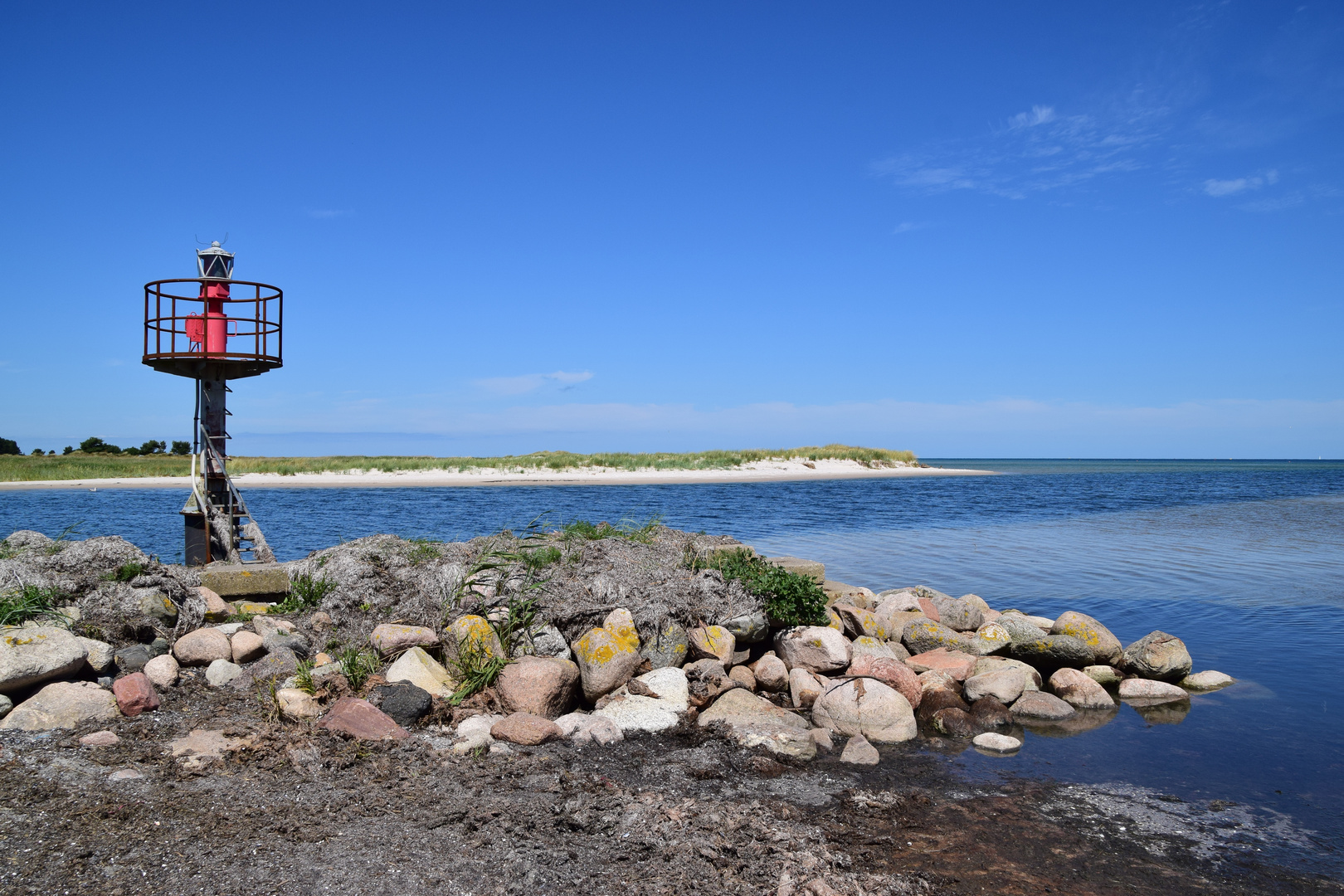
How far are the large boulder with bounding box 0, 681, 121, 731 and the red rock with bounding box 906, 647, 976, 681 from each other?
307 inches

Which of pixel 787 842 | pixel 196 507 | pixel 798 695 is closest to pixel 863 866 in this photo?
pixel 787 842

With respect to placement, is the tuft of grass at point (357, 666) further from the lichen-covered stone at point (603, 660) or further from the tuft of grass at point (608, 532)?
the tuft of grass at point (608, 532)

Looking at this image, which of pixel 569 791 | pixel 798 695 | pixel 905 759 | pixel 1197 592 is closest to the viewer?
pixel 569 791

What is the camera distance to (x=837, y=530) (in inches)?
982

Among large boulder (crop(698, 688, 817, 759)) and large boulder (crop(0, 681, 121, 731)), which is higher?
large boulder (crop(0, 681, 121, 731))

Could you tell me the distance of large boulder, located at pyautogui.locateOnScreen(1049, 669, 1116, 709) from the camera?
28.4 ft

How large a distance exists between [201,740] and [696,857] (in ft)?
13.1

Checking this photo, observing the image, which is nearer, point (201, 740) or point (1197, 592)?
point (201, 740)

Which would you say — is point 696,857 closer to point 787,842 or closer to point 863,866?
point 787,842

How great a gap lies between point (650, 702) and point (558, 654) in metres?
1.12

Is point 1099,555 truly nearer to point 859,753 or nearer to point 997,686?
point 997,686

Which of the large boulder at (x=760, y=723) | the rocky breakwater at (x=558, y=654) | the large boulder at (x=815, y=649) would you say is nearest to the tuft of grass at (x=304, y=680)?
the rocky breakwater at (x=558, y=654)

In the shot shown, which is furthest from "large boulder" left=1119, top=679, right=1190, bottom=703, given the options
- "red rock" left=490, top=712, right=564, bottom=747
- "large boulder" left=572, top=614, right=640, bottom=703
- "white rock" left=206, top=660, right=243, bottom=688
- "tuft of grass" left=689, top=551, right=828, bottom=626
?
"white rock" left=206, top=660, right=243, bottom=688

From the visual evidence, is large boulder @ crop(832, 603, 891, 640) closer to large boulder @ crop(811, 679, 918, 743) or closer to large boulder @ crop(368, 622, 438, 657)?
large boulder @ crop(811, 679, 918, 743)
